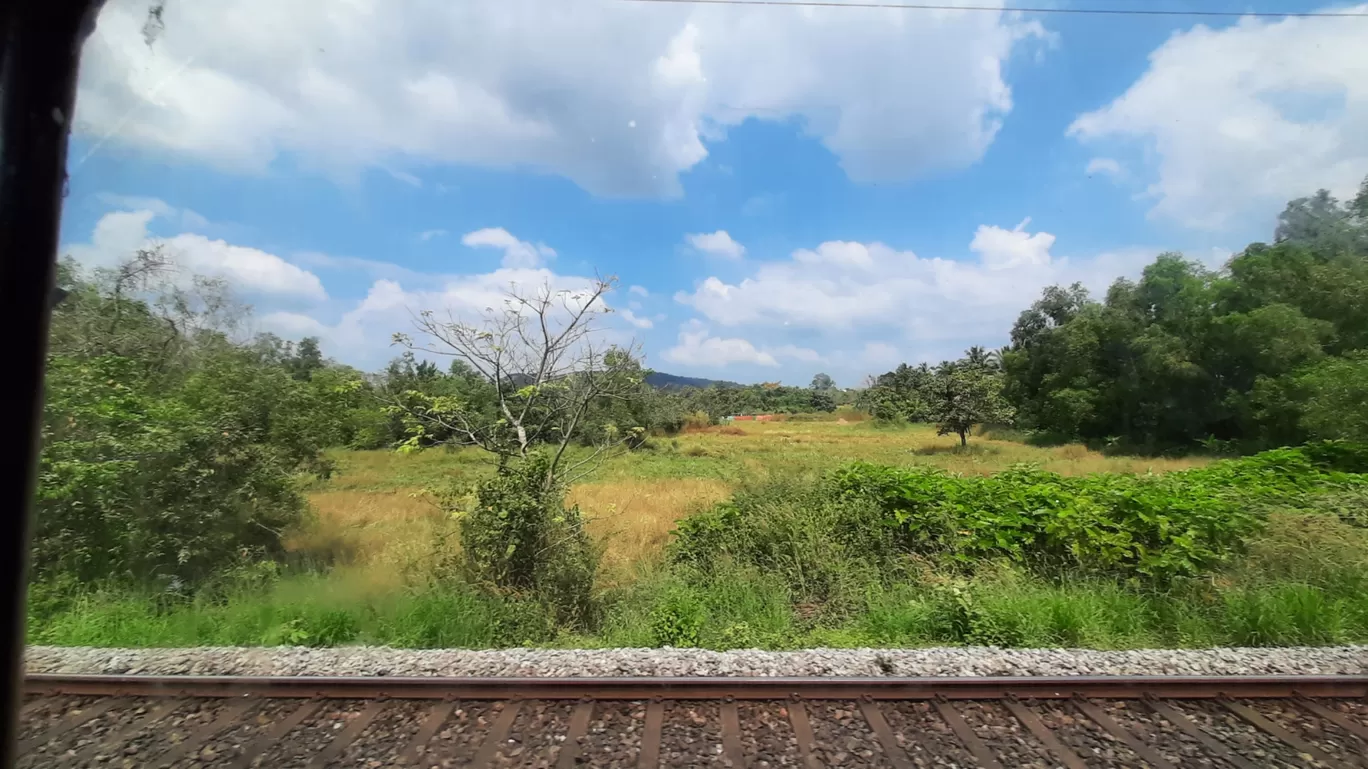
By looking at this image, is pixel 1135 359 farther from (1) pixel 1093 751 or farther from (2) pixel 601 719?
(2) pixel 601 719

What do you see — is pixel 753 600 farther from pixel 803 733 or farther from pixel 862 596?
pixel 803 733

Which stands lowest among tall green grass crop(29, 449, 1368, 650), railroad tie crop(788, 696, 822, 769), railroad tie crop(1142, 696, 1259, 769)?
railroad tie crop(1142, 696, 1259, 769)

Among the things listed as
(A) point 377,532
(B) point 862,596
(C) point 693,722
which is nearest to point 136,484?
(A) point 377,532

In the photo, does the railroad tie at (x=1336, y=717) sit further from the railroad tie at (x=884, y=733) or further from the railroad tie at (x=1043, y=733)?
the railroad tie at (x=884, y=733)

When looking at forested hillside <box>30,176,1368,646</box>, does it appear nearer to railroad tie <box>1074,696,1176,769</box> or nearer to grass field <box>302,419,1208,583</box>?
grass field <box>302,419,1208,583</box>

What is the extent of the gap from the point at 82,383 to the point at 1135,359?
77.7ft

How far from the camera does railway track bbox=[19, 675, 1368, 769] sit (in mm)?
3184

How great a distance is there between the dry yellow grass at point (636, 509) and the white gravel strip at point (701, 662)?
2.26 meters

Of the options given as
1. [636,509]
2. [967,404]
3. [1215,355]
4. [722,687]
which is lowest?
[722,687]

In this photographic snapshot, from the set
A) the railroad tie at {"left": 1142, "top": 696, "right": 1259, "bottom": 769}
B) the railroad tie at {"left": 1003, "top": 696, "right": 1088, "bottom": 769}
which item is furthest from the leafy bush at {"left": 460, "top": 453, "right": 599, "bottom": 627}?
A: the railroad tie at {"left": 1142, "top": 696, "right": 1259, "bottom": 769}

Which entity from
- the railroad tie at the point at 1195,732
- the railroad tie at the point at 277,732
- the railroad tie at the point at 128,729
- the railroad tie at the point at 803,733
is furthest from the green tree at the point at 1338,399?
the railroad tie at the point at 128,729

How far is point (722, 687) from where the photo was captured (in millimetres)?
3834

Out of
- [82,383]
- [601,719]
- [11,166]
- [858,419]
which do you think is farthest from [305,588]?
[858,419]

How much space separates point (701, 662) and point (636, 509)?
666 cm
